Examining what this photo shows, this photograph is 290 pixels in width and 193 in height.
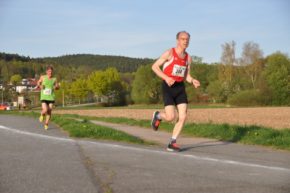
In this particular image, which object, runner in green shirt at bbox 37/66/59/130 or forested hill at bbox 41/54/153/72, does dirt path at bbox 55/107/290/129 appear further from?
forested hill at bbox 41/54/153/72

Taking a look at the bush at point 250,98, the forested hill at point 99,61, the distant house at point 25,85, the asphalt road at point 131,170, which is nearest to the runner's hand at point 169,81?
the asphalt road at point 131,170

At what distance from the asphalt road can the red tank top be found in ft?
4.81

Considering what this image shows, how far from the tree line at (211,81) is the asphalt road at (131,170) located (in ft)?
186

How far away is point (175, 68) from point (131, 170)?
10.6 feet

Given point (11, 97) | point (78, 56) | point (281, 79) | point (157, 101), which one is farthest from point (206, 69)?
point (78, 56)

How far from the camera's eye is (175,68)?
28.4 ft

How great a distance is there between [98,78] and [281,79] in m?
65.4

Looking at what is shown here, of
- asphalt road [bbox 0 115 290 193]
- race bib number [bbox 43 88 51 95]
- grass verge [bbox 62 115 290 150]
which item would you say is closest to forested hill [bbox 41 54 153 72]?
race bib number [bbox 43 88 51 95]

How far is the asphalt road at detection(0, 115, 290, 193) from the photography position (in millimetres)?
4844

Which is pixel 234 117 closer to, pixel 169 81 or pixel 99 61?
pixel 169 81

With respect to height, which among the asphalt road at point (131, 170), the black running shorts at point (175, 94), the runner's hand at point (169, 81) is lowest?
the asphalt road at point (131, 170)

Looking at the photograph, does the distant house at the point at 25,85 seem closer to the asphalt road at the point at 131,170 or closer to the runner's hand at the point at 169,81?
the runner's hand at the point at 169,81

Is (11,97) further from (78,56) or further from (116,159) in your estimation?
(116,159)

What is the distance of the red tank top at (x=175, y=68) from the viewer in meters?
8.66
